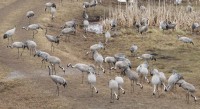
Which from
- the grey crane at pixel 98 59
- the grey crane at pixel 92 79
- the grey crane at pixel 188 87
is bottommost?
the grey crane at pixel 188 87

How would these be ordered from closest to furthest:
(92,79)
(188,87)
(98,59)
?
(188,87), (92,79), (98,59)

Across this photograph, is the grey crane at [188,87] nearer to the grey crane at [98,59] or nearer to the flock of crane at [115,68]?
the flock of crane at [115,68]

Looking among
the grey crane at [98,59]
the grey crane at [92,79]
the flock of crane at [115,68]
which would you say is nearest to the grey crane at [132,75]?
the flock of crane at [115,68]

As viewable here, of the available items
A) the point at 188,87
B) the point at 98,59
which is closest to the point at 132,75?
the point at 188,87

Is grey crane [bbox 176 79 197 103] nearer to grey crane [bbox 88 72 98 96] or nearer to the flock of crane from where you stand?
the flock of crane

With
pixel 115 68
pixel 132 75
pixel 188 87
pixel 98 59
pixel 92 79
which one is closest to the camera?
pixel 188 87

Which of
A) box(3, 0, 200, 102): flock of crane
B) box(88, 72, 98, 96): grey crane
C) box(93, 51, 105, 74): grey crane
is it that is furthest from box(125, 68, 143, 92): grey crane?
box(93, 51, 105, 74): grey crane

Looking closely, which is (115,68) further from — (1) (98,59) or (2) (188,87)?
(2) (188,87)

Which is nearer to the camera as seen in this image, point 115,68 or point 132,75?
point 132,75

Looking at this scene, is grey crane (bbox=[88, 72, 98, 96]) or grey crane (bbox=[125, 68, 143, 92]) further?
grey crane (bbox=[125, 68, 143, 92])

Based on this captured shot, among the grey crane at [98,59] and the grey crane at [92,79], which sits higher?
the grey crane at [98,59]

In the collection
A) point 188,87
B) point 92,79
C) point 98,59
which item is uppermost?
point 98,59

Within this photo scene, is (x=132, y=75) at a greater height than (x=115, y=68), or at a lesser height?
greater

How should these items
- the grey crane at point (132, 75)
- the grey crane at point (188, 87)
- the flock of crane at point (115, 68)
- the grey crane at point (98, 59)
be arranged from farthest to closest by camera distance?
the grey crane at point (98, 59) → the grey crane at point (132, 75) → the flock of crane at point (115, 68) → the grey crane at point (188, 87)
